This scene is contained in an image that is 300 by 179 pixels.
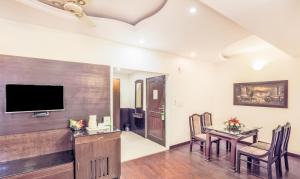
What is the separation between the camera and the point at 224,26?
290 cm

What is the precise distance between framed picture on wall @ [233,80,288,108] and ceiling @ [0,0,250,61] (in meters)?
1.79

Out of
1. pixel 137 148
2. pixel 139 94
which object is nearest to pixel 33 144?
pixel 137 148

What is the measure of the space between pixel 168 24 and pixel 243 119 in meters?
3.96

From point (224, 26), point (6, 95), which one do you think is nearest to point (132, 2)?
point (224, 26)

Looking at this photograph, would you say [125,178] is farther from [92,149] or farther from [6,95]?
[6,95]

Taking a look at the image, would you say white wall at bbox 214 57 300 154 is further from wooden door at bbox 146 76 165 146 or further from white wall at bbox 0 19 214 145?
wooden door at bbox 146 76 165 146

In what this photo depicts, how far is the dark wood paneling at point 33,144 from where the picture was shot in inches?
98.0

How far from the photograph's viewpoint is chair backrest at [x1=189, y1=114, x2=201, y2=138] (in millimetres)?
4434

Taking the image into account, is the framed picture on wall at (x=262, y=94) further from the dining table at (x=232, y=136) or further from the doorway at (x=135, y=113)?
the doorway at (x=135, y=113)

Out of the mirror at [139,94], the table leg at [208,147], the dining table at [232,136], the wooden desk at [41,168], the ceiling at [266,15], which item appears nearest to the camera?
the ceiling at [266,15]

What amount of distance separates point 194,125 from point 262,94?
2.10 m

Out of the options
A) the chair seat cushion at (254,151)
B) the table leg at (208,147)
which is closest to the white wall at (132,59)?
the table leg at (208,147)

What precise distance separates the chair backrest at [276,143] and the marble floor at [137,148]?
242 cm

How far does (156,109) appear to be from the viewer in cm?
506
